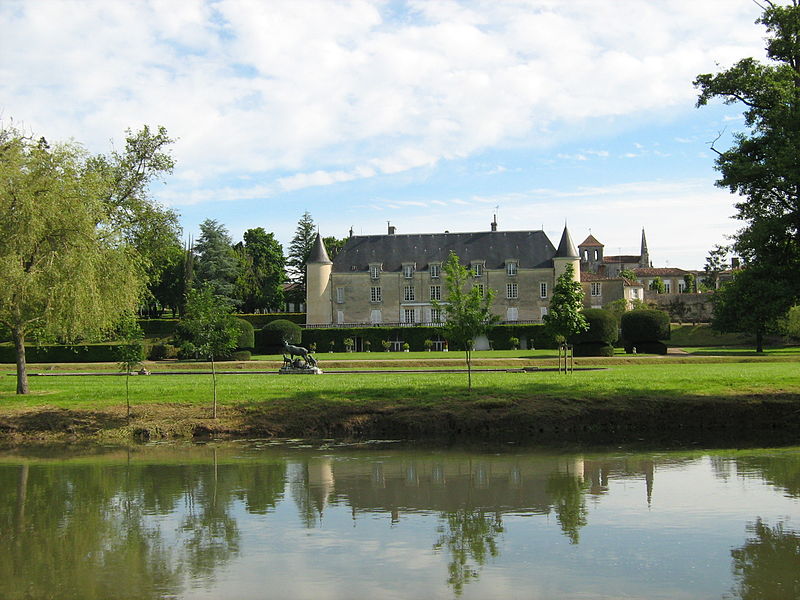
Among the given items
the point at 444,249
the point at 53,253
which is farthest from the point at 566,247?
the point at 53,253

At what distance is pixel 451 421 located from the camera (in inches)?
773

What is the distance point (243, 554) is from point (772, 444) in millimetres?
12536

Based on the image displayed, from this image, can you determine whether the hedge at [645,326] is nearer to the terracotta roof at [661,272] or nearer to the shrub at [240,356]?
the shrub at [240,356]

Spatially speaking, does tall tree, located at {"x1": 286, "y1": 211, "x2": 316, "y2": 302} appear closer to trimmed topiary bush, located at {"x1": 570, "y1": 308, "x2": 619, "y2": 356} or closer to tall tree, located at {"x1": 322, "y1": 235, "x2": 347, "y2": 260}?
tall tree, located at {"x1": 322, "y1": 235, "x2": 347, "y2": 260}

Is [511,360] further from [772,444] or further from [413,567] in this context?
[413,567]

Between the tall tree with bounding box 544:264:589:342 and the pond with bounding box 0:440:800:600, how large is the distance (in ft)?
40.0

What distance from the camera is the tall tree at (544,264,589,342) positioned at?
28344mm

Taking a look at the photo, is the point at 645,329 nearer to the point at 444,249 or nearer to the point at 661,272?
the point at 444,249

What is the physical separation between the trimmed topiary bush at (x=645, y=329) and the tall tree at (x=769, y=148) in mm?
26085

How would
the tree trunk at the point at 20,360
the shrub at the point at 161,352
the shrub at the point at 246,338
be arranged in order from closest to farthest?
the tree trunk at the point at 20,360 → the shrub at the point at 246,338 → the shrub at the point at 161,352

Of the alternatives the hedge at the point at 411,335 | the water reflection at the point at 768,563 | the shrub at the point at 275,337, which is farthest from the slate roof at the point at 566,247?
the water reflection at the point at 768,563

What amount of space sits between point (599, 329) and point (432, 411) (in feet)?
80.6

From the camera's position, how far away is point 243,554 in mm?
9562

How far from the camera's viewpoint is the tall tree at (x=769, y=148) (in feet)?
64.2
